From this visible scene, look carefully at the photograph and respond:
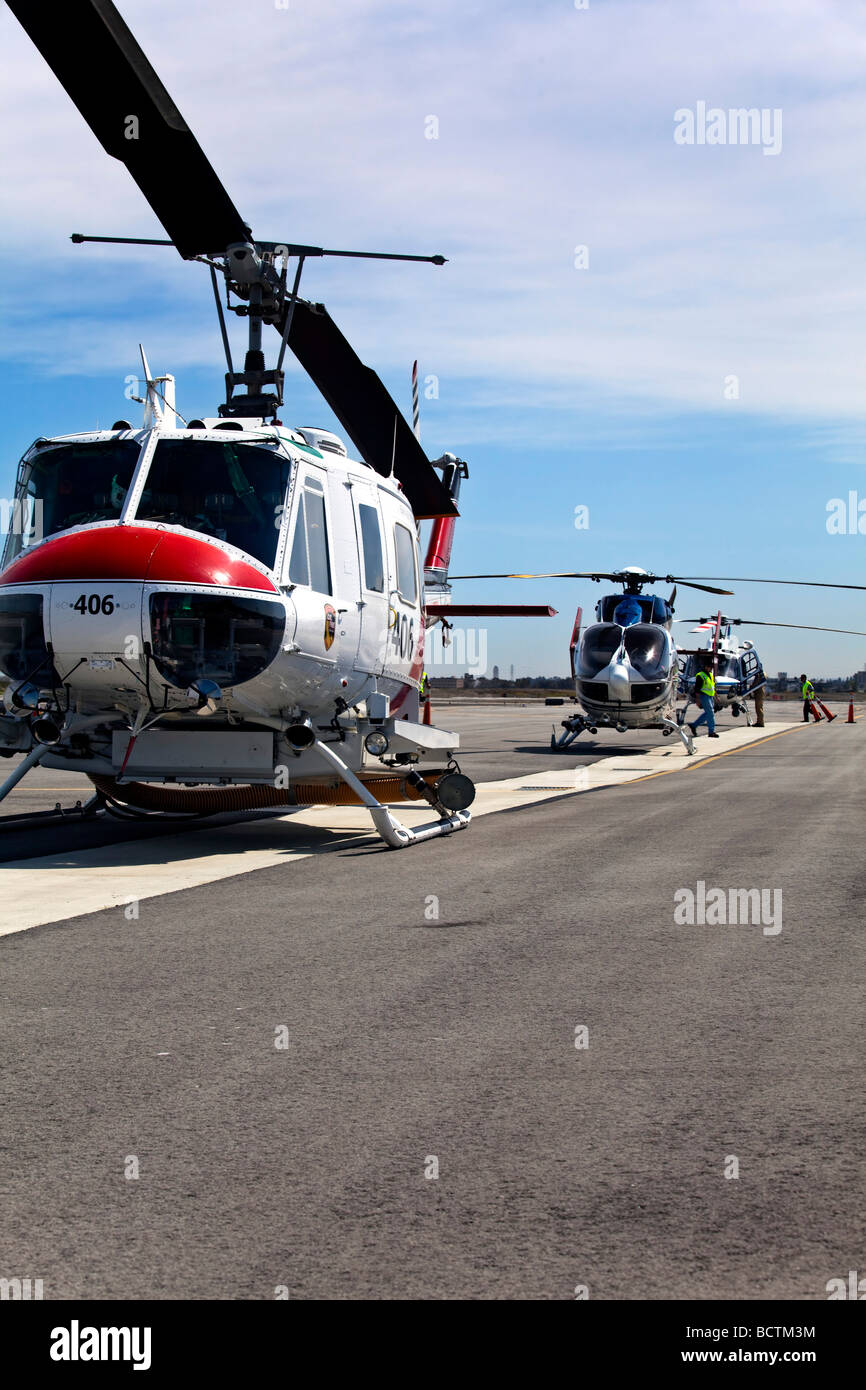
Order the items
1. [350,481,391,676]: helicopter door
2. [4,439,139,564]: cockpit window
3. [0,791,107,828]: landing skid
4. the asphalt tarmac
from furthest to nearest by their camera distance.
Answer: [0,791,107,828]: landing skid < [350,481,391,676]: helicopter door < [4,439,139,564]: cockpit window < the asphalt tarmac

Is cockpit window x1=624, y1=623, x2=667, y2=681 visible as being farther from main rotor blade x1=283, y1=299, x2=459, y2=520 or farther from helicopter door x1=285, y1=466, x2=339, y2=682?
helicopter door x1=285, y1=466, x2=339, y2=682

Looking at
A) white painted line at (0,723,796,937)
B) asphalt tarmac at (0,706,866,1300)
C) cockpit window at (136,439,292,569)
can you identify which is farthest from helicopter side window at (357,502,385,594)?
asphalt tarmac at (0,706,866,1300)

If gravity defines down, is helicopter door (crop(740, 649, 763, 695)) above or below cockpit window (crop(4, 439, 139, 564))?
below

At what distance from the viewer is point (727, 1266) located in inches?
129

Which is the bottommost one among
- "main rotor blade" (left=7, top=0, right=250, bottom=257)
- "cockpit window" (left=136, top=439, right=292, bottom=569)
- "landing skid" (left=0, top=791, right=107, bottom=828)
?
"landing skid" (left=0, top=791, right=107, bottom=828)

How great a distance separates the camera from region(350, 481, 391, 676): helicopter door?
12156 millimetres

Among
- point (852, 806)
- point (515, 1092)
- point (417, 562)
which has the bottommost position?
point (852, 806)

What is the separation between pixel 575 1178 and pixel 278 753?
25.1ft

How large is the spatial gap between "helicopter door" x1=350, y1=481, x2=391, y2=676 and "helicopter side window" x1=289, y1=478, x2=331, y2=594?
2.34ft

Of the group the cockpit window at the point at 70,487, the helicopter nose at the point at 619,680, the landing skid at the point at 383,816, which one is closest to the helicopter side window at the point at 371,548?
the landing skid at the point at 383,816

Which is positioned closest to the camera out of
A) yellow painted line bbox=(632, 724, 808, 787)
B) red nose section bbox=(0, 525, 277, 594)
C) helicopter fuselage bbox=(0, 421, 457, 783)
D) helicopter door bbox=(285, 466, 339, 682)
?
red nose section bbox=(0, 525, 277, 594)

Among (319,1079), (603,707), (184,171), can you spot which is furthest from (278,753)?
(603,707)
